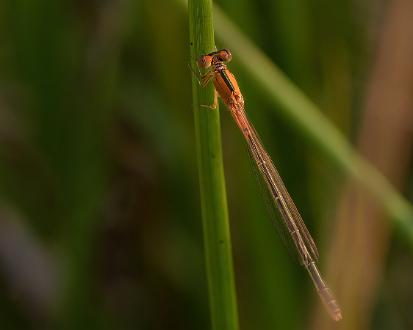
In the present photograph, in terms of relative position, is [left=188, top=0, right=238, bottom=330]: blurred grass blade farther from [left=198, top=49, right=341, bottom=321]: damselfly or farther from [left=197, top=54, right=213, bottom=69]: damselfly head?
[left=198, top=49, right=341, bottom=321]: damselfly

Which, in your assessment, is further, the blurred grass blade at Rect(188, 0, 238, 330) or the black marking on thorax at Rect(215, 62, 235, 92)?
the black marking on thorax at Rect(215, 62, 235, 92)

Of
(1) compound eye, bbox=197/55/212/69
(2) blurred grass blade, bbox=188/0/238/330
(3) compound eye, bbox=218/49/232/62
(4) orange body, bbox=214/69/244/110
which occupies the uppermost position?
(3) compound eye, bbox=218/49/232/62

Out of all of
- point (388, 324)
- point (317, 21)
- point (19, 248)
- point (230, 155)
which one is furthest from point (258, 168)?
point (19, 248)

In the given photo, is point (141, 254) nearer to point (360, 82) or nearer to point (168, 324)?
point (168, 324)

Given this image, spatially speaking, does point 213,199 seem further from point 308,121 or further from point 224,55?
point 224,55

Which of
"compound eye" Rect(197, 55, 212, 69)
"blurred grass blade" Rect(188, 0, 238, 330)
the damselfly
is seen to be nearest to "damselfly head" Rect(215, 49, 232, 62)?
the damselfly

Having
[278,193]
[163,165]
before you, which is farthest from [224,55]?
[163,165]
